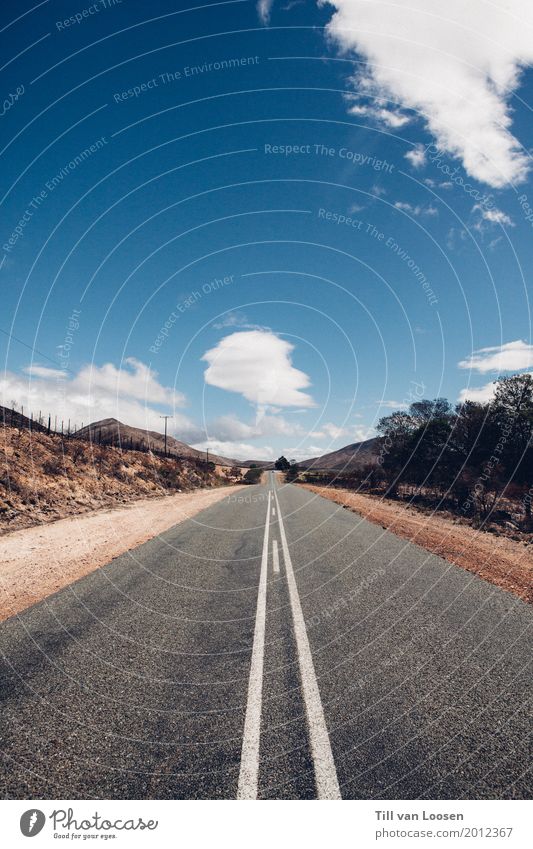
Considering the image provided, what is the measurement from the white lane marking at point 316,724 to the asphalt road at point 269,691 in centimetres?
1

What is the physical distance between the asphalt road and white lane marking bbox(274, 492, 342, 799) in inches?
0.6

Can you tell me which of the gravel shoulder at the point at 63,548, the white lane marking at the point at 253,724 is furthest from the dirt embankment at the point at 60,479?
the white lane marking at the point at 253,724

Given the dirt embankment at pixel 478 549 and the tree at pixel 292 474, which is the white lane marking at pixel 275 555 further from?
the tree at pixel 292 474

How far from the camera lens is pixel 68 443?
2639 cm

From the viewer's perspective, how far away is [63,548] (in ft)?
36.9

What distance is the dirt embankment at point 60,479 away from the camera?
15984mm

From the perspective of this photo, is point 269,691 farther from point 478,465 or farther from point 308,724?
point 478,465

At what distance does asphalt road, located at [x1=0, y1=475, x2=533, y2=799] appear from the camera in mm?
2850

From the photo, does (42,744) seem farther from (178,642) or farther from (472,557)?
(472,557)

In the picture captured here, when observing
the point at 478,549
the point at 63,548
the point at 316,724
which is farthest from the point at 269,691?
the point at 478,549

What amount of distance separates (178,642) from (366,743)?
8.77 feet
